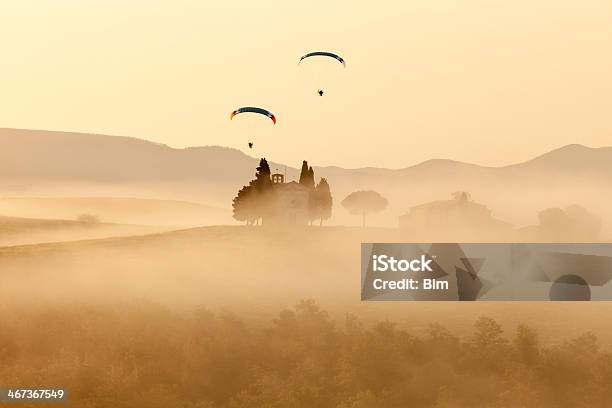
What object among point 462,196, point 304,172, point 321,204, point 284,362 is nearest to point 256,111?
point 284,362

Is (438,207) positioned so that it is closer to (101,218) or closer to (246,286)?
(246,286)

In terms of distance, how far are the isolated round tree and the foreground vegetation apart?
58.1 metres

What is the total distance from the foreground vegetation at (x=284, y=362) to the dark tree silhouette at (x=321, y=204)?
39.7 m

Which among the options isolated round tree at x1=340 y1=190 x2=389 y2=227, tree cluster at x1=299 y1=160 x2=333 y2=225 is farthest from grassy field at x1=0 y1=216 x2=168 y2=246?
isolated round tree at x1=340 y1=190 x2=389 y2=227

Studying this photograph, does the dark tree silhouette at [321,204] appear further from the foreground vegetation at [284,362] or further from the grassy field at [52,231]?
the foreground vegetation at [284,362]

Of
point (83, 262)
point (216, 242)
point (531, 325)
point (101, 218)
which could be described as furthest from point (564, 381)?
point (101, 218)

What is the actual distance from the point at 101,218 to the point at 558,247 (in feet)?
421

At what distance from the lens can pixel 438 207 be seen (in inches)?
4476

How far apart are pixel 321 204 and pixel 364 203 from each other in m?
18.5

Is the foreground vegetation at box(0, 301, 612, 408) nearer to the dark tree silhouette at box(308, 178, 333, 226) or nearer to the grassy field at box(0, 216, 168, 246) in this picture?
the dark tree silhouette at box(308, 178, 333, 226)

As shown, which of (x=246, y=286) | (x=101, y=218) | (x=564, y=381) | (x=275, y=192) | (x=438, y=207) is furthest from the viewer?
(x=101, y=218)

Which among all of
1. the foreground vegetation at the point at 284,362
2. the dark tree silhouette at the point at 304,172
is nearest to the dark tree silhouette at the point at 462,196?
the dark tree silhouette at the point at 304,172

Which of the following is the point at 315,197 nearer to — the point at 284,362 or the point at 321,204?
the point at 321,204

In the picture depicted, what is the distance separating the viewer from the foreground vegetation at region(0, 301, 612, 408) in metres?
58.1
